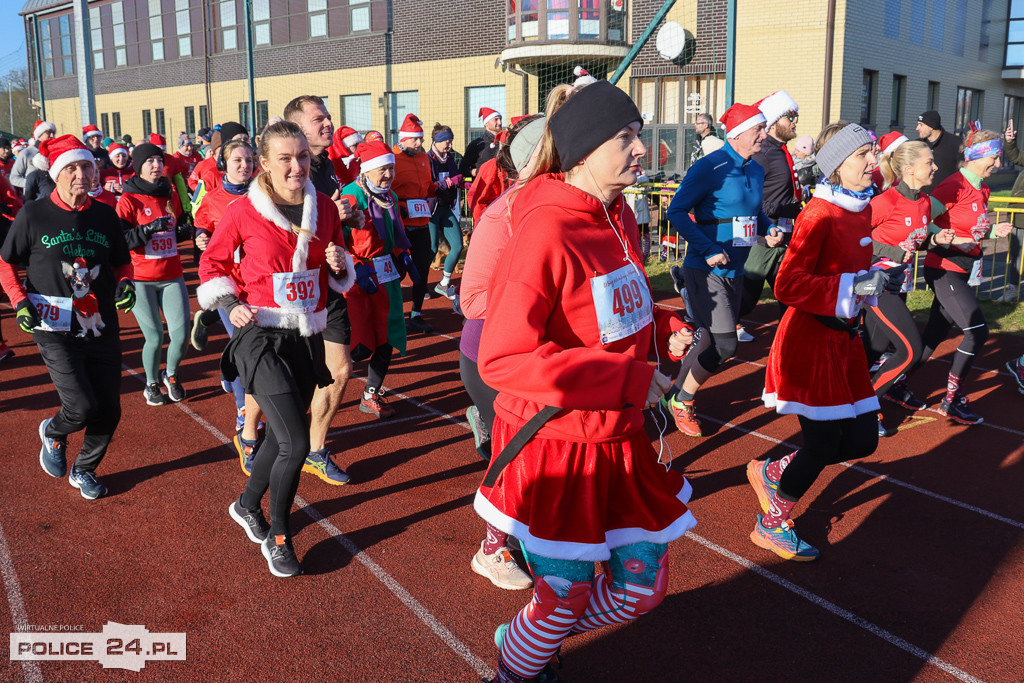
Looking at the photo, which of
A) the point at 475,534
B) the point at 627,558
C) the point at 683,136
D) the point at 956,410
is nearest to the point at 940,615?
the point at 627,558

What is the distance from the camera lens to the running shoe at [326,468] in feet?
17.1

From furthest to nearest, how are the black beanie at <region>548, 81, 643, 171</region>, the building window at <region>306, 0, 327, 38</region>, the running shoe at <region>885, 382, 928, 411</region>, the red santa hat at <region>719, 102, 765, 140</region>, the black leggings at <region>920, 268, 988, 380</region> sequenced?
the building window at <region>306, 0, 327, 38</region>
the running shoe at <region>885, 382, 928, 411</region>
the black leggings at <region>920, 268, 988, 380</region>
the red santa hat at <region>719, 102, 765, 140</region>
the black beanie at <region>548, 81, 643, 171</region>

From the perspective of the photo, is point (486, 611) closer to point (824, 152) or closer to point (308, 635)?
point (308, 635)

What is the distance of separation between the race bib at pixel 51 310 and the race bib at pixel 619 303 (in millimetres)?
3673

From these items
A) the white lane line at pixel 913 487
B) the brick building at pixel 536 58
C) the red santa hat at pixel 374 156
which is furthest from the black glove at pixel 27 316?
the brick building at pixel 536 58

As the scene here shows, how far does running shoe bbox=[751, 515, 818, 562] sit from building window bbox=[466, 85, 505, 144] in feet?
70.1

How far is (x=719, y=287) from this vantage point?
5848 mm

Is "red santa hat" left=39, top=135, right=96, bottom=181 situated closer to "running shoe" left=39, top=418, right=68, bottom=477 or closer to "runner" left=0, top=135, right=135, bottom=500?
"runner" left=0, top=135, right=135, bottom=500

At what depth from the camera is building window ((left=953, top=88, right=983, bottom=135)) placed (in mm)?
27641

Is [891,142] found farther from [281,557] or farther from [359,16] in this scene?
[359,16]

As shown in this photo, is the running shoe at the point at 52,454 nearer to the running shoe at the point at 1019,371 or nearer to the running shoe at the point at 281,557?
the running shoe at the point at 281,557

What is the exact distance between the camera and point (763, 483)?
4586mm

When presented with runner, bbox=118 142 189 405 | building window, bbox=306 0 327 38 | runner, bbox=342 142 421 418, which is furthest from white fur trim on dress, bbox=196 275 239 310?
building window, bbox=306 0 327 38

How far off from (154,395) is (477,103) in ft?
63.9
